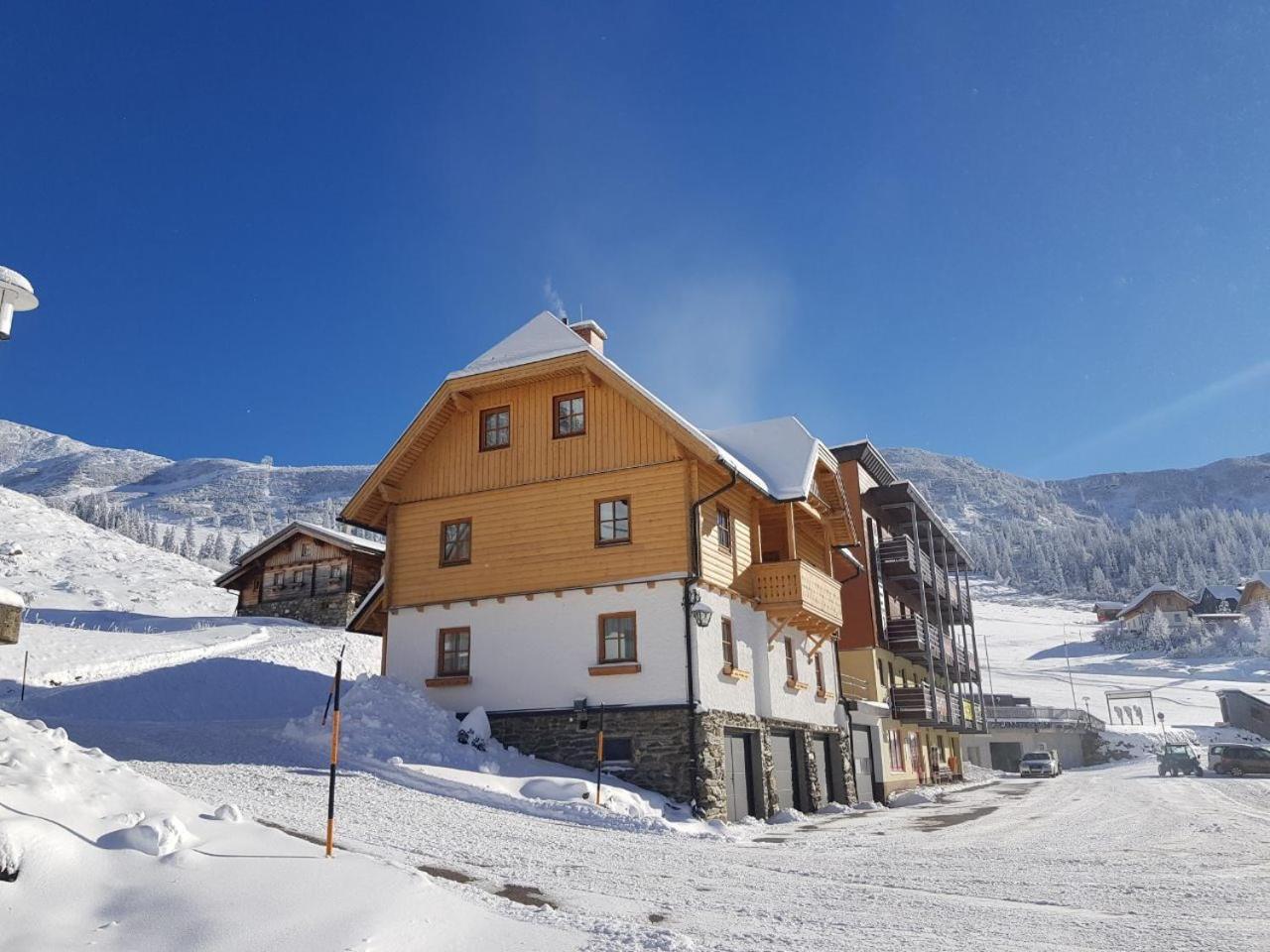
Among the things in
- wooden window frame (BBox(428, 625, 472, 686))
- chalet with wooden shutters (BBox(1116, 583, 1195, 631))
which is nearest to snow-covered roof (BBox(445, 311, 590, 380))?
wooden window frame (BBox(428, 625, 472, 686))

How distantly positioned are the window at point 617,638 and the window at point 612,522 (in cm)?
172

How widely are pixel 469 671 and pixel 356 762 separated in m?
4.91

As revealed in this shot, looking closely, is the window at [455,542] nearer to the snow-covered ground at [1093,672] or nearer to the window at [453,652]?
the window at [453,652]

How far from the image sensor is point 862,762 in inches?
1204

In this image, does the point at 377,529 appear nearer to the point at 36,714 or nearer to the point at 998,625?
the point at 36,714

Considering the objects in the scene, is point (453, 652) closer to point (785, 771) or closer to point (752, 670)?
point (752, 670)

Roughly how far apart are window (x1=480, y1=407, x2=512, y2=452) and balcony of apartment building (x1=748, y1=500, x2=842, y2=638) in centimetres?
696

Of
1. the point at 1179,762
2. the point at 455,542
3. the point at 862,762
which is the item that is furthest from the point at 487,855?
the point at 1179,762

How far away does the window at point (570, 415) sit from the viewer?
2275 centimetres

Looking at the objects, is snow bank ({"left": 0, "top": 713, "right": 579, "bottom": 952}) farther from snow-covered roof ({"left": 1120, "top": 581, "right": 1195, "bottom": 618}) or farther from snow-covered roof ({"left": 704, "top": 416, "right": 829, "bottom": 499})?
snow-covered roof ({"left": 1120, "top": 581, "right": 1195, "bottom": 618})

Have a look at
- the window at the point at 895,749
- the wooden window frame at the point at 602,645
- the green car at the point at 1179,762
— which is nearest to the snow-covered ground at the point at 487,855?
the wooden window frame at the point at 602,645

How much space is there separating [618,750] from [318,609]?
26.1 meters

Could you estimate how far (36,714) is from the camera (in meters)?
21.3

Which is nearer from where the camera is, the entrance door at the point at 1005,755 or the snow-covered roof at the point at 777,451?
the snow-covered roof at the point at 777,451
